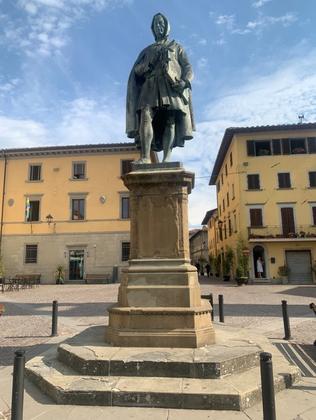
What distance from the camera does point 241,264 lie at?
2861 centimetres

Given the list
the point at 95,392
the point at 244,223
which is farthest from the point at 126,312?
the point at 244,223

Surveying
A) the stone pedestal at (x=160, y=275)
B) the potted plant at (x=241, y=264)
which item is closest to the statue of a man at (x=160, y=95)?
the stone pedestal at (x=160, y=275)

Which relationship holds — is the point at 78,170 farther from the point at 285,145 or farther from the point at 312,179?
the point at 312,179

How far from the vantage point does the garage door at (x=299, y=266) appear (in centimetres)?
3023

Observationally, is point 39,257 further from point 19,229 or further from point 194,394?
point 194,394

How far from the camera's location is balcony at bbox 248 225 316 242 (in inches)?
1194

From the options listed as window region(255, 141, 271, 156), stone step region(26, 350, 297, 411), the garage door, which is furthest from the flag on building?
stone step region(26, 350, 297, 411)

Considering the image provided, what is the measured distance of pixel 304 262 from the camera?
1206 inches

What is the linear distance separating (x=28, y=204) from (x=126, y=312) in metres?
29.8

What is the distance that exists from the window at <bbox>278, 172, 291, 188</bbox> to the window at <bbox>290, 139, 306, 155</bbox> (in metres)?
2.03

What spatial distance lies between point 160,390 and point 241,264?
2564cm

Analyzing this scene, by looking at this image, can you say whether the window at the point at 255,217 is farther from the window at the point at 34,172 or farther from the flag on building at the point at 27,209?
the flag on building at the point at 27,209

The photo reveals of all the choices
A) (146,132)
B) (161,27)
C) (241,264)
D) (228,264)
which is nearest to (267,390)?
Result: (146,132)

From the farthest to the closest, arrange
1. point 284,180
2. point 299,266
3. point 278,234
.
Answer: point 284,180, point 278,234, point 299,266
